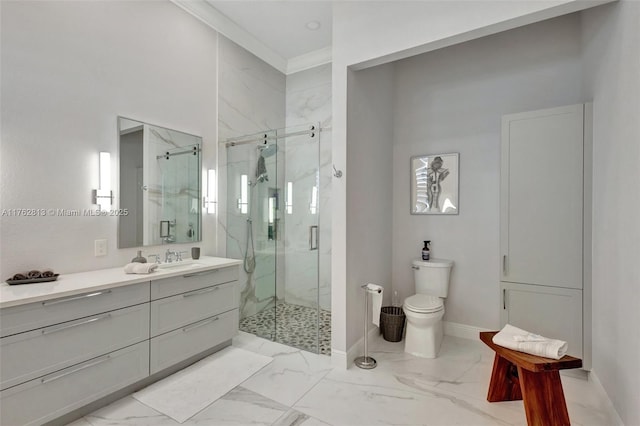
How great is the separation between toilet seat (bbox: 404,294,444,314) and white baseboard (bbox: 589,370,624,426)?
41.2 inches

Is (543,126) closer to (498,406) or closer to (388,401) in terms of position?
(498,406)

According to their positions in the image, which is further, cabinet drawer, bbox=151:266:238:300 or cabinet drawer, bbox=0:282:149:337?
cabinet drawer, bbox=151:266:238:300

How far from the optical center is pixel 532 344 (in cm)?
174

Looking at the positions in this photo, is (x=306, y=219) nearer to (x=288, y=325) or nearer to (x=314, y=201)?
(x=314, y=201)

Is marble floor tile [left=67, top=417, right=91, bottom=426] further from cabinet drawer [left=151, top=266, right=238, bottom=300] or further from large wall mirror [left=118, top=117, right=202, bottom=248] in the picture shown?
large wall mirror [left=118, top=117, right=202, bottom=248]

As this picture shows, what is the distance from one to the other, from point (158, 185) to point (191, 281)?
37.1 inches

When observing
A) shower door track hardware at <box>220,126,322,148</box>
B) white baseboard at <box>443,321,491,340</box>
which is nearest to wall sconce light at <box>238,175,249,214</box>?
shower door track hardware at <box>220,126,322,148</box>

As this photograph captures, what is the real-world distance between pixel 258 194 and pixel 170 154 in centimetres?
91

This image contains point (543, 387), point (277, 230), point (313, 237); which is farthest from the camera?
point (277, 230)

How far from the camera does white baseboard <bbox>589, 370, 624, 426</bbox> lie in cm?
166

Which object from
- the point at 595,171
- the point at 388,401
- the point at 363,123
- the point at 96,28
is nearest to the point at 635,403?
the point at 388,401

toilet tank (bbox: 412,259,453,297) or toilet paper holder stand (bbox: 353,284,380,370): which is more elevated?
toilet tank (bbox: 412,259,453,297)

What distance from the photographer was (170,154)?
9.11 feet

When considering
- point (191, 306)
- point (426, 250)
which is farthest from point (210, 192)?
point (426, 250)
